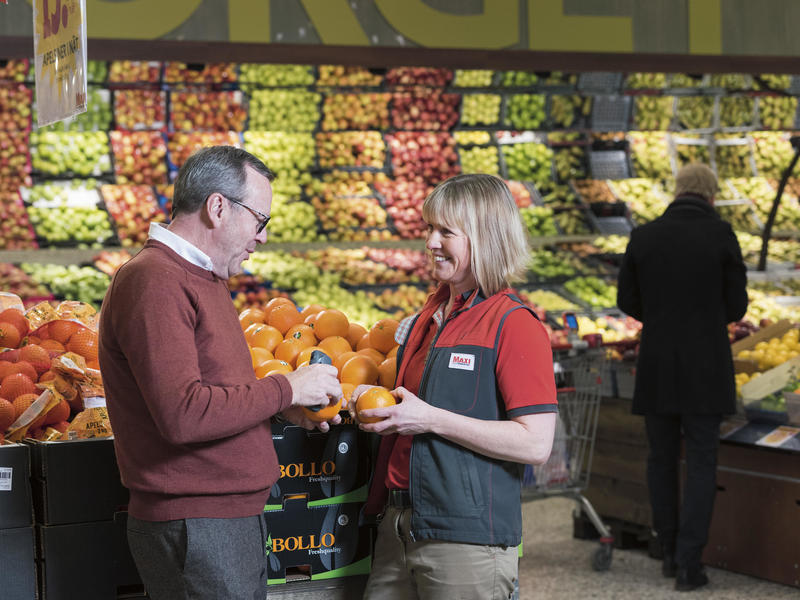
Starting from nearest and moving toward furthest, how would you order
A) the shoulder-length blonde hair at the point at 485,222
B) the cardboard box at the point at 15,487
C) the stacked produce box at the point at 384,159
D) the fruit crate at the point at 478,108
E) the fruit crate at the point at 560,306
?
1. the shoulder-length blonde hair at the point at 485,222
2. the cardboard box at the point at 15,487
3. the fruit crate at the point at 560,306
4. the stacked produce box at the point at 384,159
5. the fruit crate at the point at 478,108

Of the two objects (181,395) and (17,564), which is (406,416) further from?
(17,564)

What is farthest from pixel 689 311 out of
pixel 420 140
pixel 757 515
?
pixel 420 140

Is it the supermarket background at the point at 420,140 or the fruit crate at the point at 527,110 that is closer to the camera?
the supermarket background at the point at 420,140

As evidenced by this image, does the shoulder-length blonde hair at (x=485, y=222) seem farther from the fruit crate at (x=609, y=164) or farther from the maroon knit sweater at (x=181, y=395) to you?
the fruit crate at (x=609, y=164)

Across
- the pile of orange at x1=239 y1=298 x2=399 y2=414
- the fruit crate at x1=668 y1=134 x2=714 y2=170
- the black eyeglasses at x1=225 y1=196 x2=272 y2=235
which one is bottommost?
the pile of orange at x1=239 y1=298 x2=399 y2=414

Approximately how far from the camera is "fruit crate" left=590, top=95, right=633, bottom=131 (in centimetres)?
764

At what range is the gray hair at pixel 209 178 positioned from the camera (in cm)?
194

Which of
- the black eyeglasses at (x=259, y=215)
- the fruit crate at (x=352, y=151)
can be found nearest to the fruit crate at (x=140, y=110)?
the fruit crate at (x=352, y=151)

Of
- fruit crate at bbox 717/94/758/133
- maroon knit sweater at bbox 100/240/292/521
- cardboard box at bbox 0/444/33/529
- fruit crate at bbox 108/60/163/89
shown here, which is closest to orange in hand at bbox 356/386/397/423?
maroon knit sweater at bbox 100/240/292/521

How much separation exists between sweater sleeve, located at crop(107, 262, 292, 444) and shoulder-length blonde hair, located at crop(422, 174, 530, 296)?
59 centimetres

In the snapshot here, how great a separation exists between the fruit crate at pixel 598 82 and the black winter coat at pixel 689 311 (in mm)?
3200

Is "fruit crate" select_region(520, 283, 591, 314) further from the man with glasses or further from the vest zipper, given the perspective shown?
the man with glasses

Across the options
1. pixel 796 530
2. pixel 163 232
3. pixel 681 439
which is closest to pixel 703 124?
pixel 681 439

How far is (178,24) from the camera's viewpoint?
4734 mm
